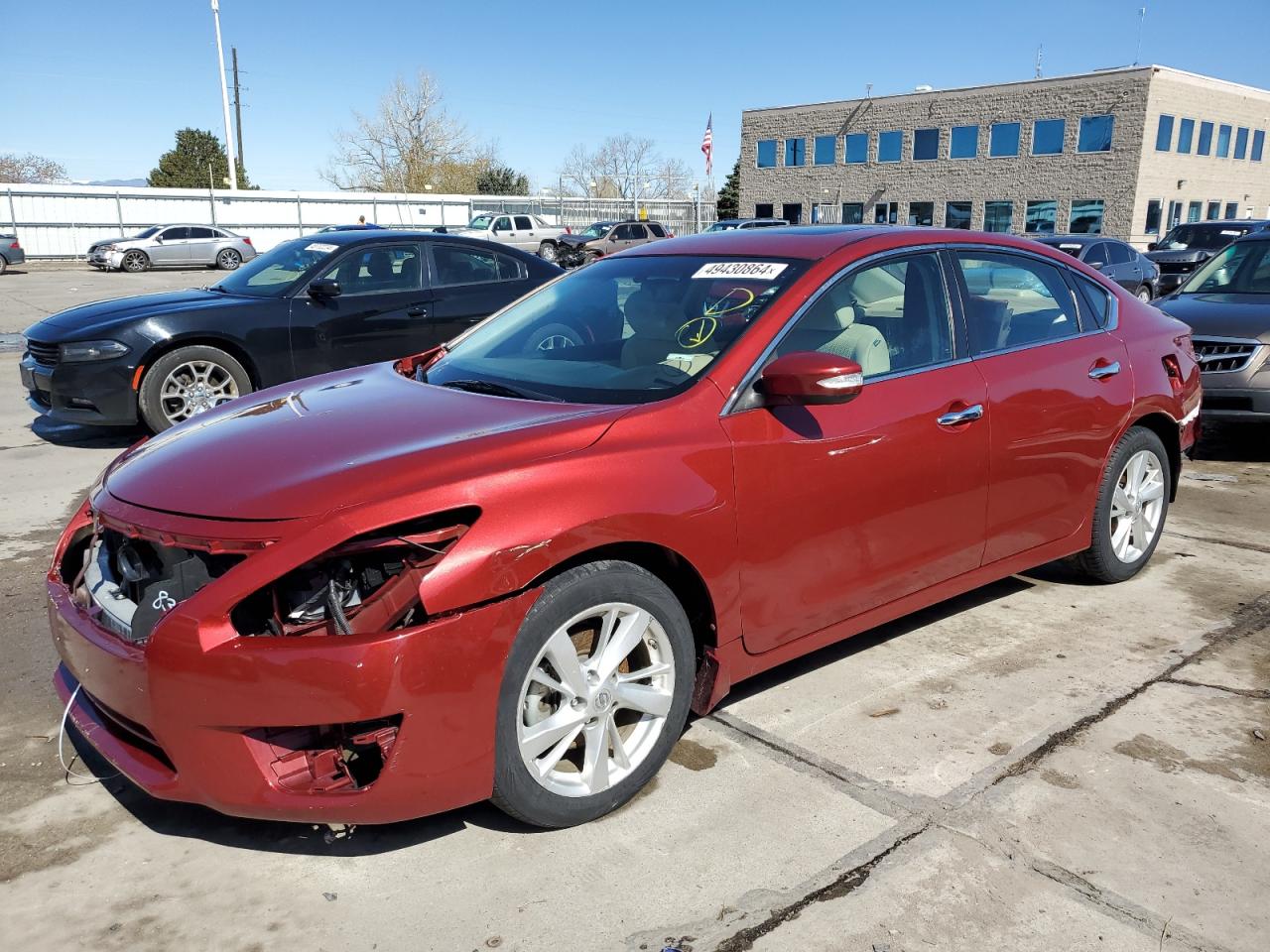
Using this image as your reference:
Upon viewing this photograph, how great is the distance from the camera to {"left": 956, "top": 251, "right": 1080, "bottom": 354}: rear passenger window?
4.02 m

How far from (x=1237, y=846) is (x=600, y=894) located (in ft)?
5.86

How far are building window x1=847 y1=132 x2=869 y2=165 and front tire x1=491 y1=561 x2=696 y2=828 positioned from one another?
5542 cm

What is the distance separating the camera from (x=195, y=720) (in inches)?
96.3

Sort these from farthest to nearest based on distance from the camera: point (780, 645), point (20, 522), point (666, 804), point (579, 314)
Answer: point (20, 522), point (579, 314), point (780, 645), point (666, 804)

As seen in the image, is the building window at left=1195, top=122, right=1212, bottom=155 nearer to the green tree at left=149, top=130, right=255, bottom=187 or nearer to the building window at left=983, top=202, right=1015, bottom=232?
the building window at left=983, top=202, right=1015, bottom=232

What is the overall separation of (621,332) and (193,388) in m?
5.00

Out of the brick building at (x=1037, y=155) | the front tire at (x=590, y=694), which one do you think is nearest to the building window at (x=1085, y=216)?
the brick building at (x=1037, y=155)

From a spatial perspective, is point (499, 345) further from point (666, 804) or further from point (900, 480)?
point (666, 804)

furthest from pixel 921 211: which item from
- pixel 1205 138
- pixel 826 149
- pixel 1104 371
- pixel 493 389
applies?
pixel 493 389

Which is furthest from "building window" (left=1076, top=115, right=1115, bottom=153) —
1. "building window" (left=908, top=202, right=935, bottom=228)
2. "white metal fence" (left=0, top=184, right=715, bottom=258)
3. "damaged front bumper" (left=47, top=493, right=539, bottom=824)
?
"damaged front bumper" (left=47, top=493, right=539, bottom=824)

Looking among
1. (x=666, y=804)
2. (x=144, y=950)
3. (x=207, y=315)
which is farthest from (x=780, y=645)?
(x=207, y=315)

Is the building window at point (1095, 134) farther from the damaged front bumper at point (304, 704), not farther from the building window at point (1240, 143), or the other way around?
the damaged front bumper at point (304, 704)

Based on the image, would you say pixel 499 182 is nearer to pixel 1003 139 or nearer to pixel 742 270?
pixel 1003 139

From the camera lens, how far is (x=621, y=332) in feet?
12.3
